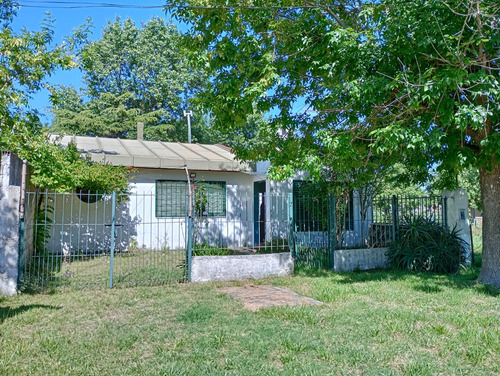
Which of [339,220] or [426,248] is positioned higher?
[339,220]

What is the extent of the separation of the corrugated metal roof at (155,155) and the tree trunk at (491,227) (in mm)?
5912

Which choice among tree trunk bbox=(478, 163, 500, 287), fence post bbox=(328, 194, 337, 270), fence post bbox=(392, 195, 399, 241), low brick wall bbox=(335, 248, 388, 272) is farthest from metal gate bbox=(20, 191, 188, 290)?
tree trunk bbox=(478, 163, 500, 287)

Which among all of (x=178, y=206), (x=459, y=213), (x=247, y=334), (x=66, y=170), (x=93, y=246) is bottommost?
(x=247, y=334)

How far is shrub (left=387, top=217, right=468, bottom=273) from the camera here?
9.41m

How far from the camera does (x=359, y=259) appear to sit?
32.4 ft

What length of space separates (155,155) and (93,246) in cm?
336

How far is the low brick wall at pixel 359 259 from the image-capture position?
962 cm

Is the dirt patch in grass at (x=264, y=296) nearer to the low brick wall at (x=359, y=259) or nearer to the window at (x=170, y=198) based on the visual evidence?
the low brick wall at (x=359, y=259)

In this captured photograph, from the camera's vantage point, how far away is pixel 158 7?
7.84 m

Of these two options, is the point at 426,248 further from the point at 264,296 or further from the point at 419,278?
the point at 264,296

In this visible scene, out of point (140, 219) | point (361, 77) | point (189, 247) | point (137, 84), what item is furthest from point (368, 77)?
point (137, 84)

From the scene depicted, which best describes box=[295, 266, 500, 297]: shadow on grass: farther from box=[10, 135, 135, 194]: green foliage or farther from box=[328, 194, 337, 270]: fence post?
box=[10, 135, 135, 194]: green foliage

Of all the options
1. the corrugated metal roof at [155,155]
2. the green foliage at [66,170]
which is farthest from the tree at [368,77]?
the green foliage at [66,170]

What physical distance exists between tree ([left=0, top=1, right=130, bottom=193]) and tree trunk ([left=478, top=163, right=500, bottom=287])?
9.05 metres
